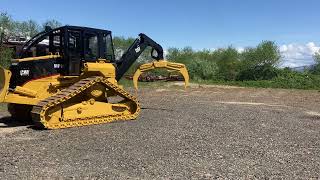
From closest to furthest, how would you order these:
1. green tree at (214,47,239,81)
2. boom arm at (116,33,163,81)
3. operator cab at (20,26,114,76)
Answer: operator cab at (20,26,114,76) → boom arm at (116,33,163,81) → green tree at (214,47,239,81)

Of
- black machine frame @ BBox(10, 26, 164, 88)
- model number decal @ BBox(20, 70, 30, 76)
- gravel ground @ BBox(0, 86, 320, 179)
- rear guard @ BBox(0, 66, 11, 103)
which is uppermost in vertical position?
black machine frame @ BBox(10, 26, 164, 88)

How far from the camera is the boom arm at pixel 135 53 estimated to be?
51.7 feet

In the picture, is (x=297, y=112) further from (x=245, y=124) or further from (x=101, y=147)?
(x=101, y=147)

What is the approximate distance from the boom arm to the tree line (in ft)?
72.4

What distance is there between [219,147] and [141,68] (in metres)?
7.46

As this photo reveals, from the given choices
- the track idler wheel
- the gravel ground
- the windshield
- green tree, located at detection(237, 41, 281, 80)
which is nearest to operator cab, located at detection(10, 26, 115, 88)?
the windshield

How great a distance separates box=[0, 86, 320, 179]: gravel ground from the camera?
301 inches

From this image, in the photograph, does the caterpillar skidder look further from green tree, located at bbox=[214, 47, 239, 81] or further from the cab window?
green tree, located at bbox=[214, 47, 239, 81]

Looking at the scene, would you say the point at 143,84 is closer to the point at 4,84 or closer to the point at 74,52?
the point at 74,52

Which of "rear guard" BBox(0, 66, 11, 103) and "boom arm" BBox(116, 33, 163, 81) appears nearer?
"rear guard" BBox(0, 66, 11, 103)

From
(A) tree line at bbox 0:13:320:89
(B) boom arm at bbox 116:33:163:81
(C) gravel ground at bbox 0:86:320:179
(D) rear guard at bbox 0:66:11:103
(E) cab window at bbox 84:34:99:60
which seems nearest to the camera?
(C) gravel ground at bbox 0:86:320:179

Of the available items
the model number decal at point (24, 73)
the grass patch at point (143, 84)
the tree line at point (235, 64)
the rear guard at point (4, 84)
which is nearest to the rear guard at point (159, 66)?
the model number decal at point (24, 73)

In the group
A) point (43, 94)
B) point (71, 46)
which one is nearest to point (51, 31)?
point (71, 46)

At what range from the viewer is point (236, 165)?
8188 mm
